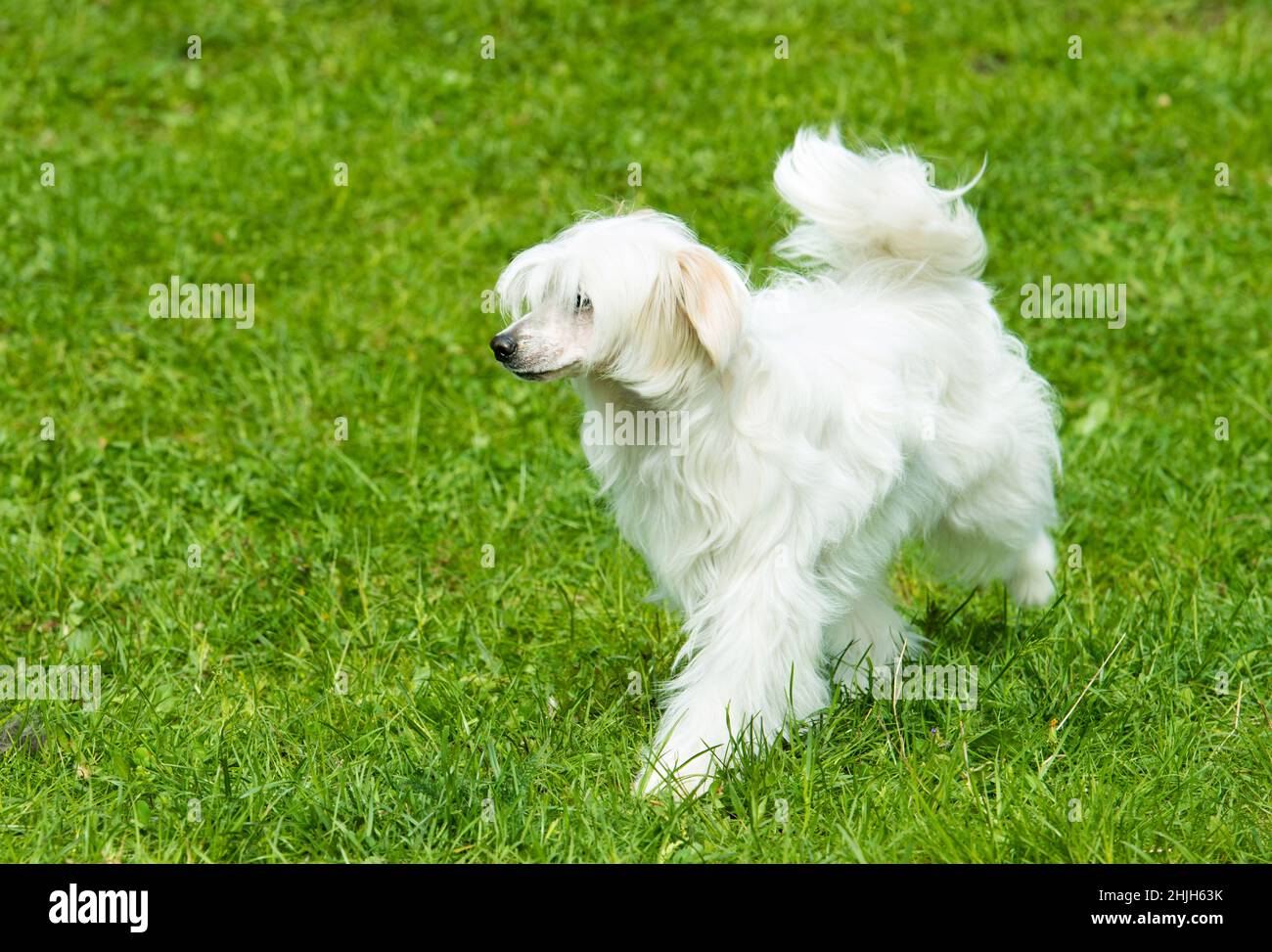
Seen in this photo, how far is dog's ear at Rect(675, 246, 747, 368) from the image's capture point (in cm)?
359

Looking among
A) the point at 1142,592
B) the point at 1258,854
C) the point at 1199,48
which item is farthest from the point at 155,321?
the point at 1199,48

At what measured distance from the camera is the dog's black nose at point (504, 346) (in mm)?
3635

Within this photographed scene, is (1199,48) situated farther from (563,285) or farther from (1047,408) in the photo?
(563,285)

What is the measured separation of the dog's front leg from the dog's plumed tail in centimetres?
118

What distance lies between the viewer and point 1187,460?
588 cm

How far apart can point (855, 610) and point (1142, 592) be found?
1204 mm

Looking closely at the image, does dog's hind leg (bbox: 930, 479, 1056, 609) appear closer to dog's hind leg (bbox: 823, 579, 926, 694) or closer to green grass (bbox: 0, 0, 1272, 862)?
green grass (bbox: 0, 0, 1272, 862)

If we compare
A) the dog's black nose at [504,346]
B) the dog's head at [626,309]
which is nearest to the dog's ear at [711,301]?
the dog's head at [626,309]

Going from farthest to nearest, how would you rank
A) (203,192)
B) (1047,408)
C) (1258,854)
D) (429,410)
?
(203,192) → (429,410) → (1047,408) → (1258,854)

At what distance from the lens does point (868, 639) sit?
4555mm

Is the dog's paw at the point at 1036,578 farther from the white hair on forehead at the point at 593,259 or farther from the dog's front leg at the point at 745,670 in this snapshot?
the white hair on forehead at the point at 593,259

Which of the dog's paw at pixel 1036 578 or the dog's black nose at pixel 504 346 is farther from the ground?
the dog's black nose at pixel 504 346

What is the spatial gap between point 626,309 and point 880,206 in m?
1.23

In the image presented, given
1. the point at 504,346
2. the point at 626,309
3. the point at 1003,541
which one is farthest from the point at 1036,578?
the point at 504,346
